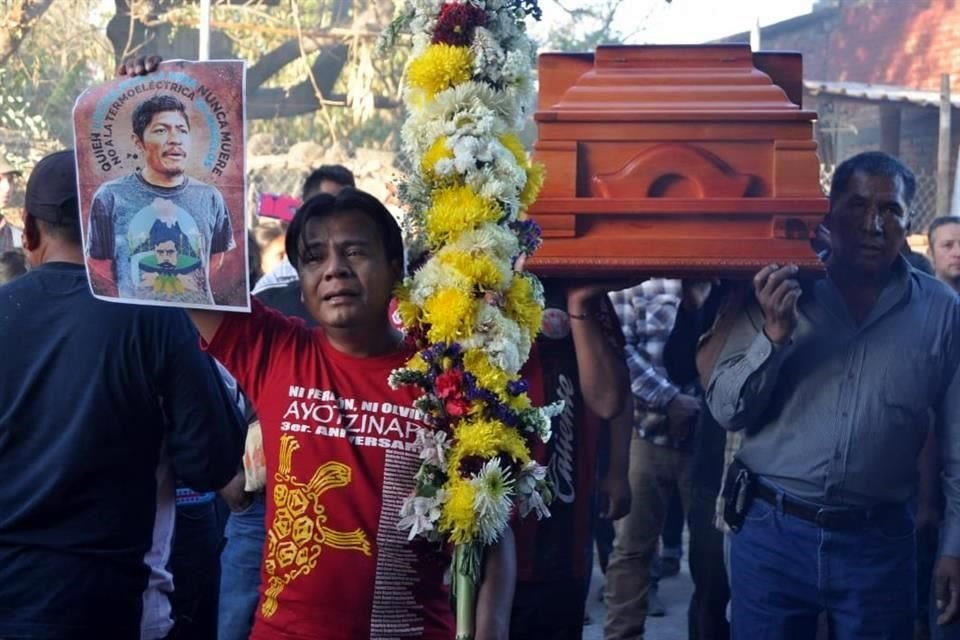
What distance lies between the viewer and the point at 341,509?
277 centimetres

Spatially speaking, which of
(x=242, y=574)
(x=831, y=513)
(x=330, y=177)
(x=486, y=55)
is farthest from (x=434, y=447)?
(x=330, y=177)

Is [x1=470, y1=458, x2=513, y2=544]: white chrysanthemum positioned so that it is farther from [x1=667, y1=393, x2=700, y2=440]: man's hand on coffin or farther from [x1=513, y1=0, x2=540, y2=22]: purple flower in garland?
[x1=667, y1=393, x2=700, y2=440]: man's hand on coffin

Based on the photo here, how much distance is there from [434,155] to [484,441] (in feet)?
2.04

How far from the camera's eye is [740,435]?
14.4 ft

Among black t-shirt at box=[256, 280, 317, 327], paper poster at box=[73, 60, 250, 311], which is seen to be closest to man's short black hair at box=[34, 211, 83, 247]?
paper poster at box=[73, 60, 250, 311]

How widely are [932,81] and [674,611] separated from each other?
9.43 m

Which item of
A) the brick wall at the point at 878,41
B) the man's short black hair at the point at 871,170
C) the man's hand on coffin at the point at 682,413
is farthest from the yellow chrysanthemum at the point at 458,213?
the brick wall at the point at 878,41

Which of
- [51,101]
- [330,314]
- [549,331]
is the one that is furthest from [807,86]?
[330,314]

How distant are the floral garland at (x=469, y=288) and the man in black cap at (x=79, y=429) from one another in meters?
0.51

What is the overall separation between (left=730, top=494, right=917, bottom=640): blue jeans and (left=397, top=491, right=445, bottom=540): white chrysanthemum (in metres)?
1.39

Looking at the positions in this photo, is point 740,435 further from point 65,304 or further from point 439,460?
point 65,304

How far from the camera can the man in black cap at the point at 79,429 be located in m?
2.80

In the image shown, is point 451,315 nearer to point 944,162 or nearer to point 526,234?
point 526,234

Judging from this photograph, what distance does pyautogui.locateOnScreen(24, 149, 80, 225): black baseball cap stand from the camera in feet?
9.52
